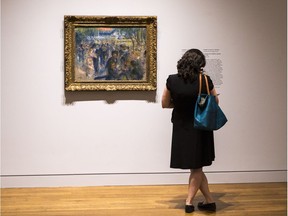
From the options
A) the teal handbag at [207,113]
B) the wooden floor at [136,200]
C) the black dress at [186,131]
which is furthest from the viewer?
the wooden floor at [136,200]

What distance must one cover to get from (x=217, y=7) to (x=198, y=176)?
2.61 meters

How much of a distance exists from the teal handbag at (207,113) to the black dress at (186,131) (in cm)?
11

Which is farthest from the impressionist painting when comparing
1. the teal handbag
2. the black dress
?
the teal handbag

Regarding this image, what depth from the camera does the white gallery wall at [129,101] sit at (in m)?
6.89

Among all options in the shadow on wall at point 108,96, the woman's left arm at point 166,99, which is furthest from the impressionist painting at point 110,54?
the woman's left arm at point 166,99

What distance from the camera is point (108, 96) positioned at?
7.01m

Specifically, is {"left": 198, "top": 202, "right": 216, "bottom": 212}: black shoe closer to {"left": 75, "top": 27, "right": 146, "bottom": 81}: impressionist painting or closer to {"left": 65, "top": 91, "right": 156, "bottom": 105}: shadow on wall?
{"left": 65, "top": 91, "right": 156, "bottom": 105}: shadow on wall

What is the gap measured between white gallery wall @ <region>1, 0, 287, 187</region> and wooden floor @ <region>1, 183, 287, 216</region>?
26 cm

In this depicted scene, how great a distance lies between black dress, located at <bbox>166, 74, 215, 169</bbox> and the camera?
5.46m

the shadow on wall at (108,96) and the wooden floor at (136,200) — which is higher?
the shadow on wall at (108,96)

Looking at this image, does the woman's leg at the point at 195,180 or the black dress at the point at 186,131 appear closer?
the black dress at the point at 186,131

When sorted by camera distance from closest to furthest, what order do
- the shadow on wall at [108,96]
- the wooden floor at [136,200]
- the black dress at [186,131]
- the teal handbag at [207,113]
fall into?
the teal handbag at [207,113], the black dress at [186,131], the wooden floor at [136,200], the shadow on wall at [108,96]

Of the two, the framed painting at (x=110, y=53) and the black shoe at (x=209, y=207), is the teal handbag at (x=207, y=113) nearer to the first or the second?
the black shoe at (x=209, y=207)

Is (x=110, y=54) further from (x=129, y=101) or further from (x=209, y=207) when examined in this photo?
(x=209, y=207)
